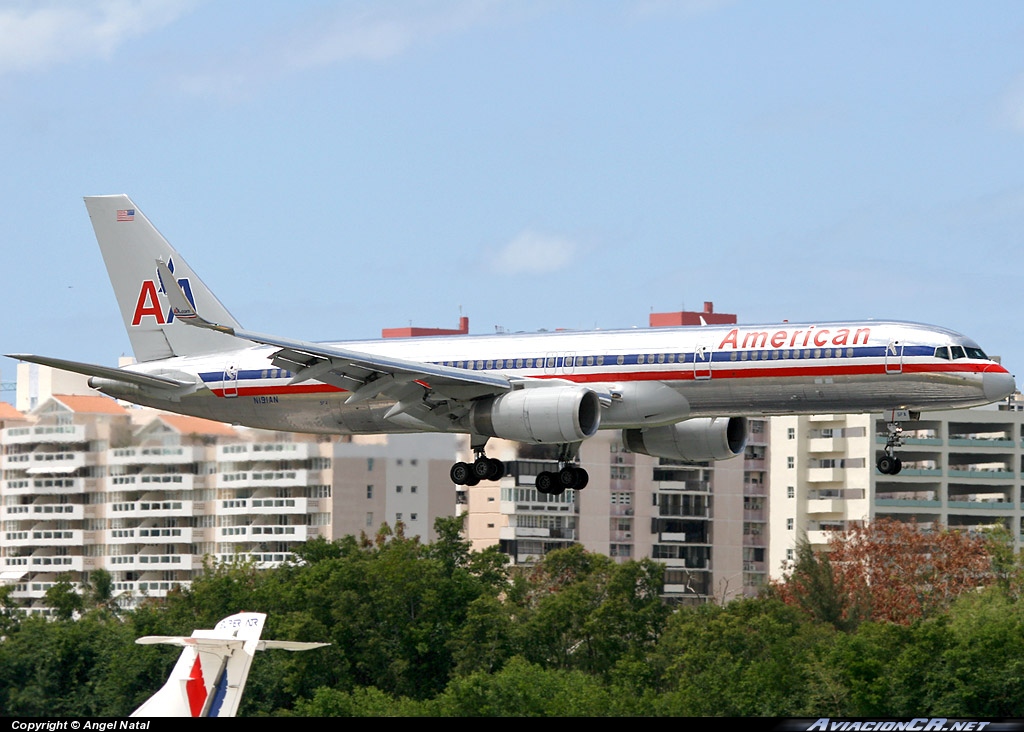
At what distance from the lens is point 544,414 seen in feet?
189

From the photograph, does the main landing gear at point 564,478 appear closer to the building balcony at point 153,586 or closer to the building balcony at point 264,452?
the building balcony at point 264,452

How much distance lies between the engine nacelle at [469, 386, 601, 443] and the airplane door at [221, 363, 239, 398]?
31.8 ft

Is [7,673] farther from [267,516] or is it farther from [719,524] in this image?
[719,524]

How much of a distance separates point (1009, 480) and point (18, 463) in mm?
93514

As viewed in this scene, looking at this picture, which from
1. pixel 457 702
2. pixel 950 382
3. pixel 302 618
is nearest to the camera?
pixel 950 382

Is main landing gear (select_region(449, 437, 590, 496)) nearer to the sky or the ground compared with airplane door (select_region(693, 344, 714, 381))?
nearer to the ground

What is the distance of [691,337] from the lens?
58.3 m

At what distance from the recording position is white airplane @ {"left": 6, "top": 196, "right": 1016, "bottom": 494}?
56250mm

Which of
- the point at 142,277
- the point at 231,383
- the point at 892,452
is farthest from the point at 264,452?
the point at 892,452

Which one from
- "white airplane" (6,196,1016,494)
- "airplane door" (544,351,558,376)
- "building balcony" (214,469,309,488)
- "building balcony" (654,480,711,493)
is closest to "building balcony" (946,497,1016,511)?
"building balcony" (654,480,711,493)

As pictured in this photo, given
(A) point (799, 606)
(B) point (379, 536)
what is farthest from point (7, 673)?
(A) point (799, 606)

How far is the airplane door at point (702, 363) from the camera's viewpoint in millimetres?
57500

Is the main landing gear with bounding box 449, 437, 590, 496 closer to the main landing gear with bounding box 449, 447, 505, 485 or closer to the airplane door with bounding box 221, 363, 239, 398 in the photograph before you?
the main landing gear with bounding box 449, 447, 505, 485

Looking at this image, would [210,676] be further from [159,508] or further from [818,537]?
[818,537]
